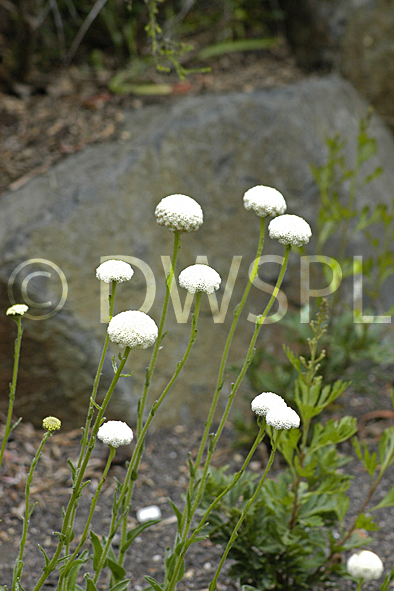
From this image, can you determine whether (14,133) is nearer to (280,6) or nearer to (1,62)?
(1,62)

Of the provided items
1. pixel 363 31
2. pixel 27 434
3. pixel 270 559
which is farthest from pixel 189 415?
pixel 363 31

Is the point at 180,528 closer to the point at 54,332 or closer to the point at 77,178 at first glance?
the point at 54,332

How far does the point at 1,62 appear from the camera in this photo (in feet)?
13.1

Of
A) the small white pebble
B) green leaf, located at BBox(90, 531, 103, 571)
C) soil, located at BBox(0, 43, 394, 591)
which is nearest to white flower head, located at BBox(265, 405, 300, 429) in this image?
green leaf, located at BBox(90, 531, 103, 571)

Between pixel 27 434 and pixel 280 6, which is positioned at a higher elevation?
pixel 280 6

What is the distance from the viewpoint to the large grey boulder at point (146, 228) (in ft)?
9.21

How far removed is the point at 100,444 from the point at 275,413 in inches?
66.5

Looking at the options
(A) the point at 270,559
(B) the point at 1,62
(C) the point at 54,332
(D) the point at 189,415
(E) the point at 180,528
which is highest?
(B) the point at 1,62

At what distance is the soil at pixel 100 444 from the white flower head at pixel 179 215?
1.03 metres

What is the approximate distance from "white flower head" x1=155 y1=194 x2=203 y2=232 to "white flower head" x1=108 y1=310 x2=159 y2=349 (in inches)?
8.9

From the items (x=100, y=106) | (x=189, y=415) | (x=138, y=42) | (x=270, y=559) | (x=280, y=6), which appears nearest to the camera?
(x=270, y=559)

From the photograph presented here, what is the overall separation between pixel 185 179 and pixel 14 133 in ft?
3.70

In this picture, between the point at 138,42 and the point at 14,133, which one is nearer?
the point at 14,133

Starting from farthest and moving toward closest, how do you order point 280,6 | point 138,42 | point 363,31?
1. point 280,6
2. point 363,31
3. point 138,42
